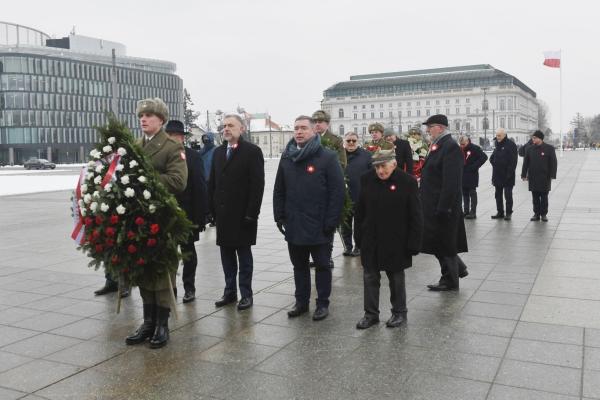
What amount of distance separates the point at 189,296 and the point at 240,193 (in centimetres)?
134

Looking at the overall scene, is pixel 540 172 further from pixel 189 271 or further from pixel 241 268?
pixel 189 271

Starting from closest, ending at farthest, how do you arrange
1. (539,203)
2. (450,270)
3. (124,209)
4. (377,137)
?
(124,209) < (450,270) < (377,137) < (539,203)

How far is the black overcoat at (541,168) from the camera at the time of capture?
12508mm

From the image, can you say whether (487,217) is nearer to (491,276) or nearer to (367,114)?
(491,276)

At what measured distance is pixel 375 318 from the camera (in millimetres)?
5551

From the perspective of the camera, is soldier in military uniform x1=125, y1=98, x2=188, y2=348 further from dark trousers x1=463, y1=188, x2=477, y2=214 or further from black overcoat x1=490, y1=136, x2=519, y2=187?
black overcoat x1=490, y1=136, x2=519, y2=187

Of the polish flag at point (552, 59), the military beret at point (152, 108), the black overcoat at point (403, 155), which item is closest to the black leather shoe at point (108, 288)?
the military beret at point (152, 108)

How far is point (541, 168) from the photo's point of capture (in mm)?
12539

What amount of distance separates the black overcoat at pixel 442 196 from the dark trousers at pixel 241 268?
1.89m

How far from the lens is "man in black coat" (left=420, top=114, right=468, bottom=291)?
Result: 651cm

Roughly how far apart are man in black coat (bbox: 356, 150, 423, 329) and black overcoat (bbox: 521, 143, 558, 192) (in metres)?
7.93

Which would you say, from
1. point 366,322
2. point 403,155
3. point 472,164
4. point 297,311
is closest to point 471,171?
point 472,164

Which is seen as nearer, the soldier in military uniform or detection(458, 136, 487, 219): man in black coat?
the soldier in military uniform

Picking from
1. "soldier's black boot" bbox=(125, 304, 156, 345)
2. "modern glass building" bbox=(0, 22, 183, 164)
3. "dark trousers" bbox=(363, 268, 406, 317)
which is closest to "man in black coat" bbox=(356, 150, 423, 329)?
"dark trousers" bbox=(363, 268, 406, 317)
